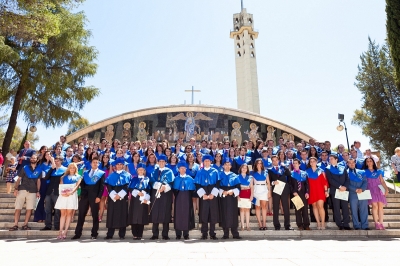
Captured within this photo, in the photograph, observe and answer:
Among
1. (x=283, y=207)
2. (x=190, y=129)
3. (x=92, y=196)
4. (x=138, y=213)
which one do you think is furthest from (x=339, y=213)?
(x=190, y=129)

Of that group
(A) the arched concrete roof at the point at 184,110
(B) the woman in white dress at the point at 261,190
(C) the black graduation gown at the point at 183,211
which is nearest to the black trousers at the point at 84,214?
(C) the black graduation gown at the point at 183,211

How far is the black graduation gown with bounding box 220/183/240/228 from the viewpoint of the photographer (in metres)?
7.23

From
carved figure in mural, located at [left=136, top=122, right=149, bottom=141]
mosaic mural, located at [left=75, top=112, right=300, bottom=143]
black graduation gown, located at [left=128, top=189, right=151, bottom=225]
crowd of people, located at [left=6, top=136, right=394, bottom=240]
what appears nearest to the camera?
black graduation gown, located at [left=128, top=189, right=151, bottom=225]

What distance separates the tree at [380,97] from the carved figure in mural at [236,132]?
43.4 feet

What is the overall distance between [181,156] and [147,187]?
2.49 meters

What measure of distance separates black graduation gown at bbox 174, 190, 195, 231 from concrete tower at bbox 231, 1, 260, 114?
3530 cm

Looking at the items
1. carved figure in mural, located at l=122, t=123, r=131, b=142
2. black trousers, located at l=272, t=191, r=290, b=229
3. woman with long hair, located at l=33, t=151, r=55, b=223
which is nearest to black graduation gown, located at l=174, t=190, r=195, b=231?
black trousers, located at l=272, t=191, r=290, b=229

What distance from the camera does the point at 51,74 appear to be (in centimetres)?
1872

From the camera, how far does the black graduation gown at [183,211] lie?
7.22 metres

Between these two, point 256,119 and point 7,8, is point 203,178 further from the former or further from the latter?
point 256,119

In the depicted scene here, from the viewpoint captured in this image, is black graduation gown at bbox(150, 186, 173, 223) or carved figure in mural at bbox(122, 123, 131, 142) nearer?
black graduation gown at bbox(150, 186, 173, 223)

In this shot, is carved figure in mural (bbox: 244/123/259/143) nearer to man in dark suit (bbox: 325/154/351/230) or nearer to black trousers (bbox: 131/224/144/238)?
man in dark suit (bbox: 325/154/351/230)

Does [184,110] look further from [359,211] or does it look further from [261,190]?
[359,211]

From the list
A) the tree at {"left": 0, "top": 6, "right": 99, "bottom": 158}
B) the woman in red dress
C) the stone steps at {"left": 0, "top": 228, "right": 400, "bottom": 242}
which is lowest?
the stone steps at {"left": 0, "top": 228, "right": 400, "bottom": 242}
